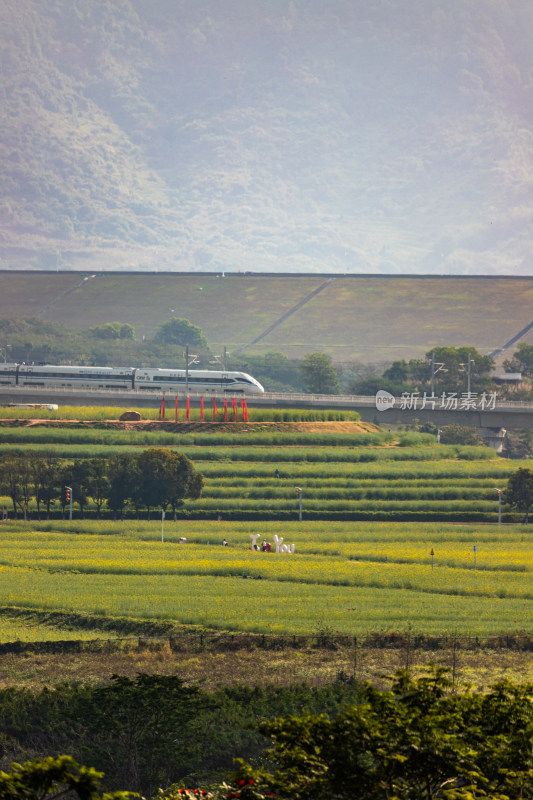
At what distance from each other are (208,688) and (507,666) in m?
14.9

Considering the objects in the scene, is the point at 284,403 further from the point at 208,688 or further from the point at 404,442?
the point at 208,688

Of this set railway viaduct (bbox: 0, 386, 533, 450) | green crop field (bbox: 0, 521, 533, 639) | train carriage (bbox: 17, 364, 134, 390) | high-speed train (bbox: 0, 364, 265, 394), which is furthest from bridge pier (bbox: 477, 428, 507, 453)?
train carriage (bbox: 17, 364, 134, 390)

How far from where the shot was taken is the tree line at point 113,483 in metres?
101

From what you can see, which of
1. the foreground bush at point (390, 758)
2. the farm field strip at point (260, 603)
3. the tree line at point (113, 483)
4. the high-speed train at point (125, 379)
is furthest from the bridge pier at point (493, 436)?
the foreground bush at point (390, 758)

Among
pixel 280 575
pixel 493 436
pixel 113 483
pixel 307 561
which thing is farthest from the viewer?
pixel 493 436

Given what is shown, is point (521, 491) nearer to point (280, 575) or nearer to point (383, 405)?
point (280, 575)

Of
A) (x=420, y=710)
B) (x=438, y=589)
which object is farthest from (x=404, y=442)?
(x=420, y=710)

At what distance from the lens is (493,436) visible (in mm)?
148500

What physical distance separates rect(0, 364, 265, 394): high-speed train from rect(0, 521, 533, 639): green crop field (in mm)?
70747

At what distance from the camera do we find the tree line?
101 metres

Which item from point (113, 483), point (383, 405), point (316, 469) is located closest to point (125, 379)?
point (383, 405)

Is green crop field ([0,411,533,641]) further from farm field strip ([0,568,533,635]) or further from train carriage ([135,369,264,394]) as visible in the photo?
train carriage ([135,369,264,394])

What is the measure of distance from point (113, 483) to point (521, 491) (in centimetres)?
3893

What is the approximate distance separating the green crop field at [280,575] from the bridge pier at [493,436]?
171 ft
